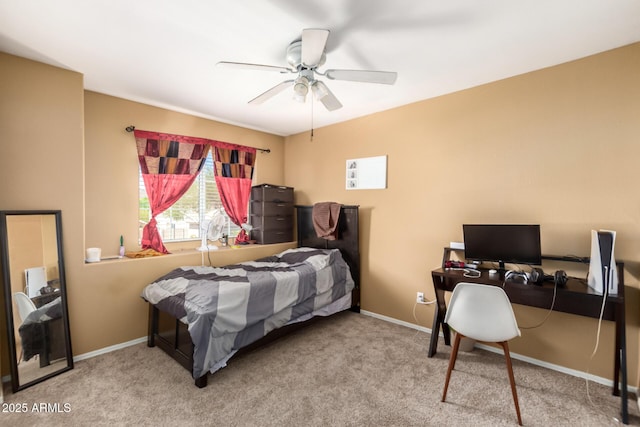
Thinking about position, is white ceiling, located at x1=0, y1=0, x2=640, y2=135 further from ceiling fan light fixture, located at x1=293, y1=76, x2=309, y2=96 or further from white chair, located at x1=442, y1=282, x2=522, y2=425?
white chair, located at x1=442, y1=282, x2=522, y2=425

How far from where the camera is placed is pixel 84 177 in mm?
2744

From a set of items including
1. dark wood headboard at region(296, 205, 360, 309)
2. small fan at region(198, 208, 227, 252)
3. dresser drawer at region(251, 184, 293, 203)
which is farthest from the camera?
dresser drawer at region(251, 184, 293, 203)

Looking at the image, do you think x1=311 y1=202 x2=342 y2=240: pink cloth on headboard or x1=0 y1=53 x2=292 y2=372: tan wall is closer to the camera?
x1=0 y1=53 x2=292 y2=372: tan wall

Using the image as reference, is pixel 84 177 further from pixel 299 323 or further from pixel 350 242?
pixel 350 242

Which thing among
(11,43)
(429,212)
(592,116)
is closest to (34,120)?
(11,43)

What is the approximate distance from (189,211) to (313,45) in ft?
9.01

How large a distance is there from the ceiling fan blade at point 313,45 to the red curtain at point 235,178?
7.70 feet

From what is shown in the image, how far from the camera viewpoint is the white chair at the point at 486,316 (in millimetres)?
1890

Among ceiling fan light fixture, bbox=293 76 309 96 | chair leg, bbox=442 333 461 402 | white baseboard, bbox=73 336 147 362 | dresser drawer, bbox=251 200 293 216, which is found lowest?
white baseboard, bbox=73 336 147 362

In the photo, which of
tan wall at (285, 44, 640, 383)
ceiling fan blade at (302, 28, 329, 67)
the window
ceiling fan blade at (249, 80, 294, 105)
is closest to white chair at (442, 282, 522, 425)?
tan wall at (285, 44, 640, 383)

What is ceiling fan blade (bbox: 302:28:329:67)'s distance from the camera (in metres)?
1.57

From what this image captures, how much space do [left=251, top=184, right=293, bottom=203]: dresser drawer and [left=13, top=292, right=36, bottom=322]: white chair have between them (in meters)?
2.47

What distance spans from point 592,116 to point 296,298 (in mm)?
2925

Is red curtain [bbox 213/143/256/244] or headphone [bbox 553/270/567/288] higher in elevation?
red curtain [bbox 213/143/256/244]
